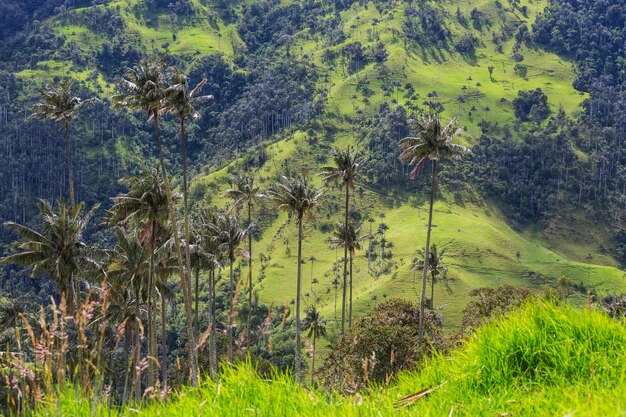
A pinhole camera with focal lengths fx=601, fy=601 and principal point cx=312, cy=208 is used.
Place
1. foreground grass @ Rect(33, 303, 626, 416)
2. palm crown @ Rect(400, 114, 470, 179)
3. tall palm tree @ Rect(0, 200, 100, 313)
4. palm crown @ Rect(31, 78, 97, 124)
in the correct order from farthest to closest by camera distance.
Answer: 1. palm crown @ Rect(400, 114, 470, 179)
2. palm crown @ Rect(31, 78, 97, 124)
3. tall palm tree @ Rect(0, 200, 100, 313)
4. foreground grass @ Rect(33, 303, 626, 416)

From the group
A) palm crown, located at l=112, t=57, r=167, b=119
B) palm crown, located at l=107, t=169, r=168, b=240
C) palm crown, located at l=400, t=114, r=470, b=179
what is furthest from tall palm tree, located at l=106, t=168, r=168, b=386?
palm crown, located at l=400, t=114, r=470, b=179

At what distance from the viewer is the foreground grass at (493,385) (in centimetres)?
504

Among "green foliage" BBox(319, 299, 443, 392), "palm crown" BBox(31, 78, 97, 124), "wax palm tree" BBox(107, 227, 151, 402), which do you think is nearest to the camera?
"wax palm tree" BBox(107, 227, 151, 402)

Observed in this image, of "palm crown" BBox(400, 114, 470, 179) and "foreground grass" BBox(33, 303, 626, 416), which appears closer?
"foreground grass" BBox(33, 303, 626, 416)

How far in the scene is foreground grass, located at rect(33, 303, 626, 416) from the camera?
5035 millimetres

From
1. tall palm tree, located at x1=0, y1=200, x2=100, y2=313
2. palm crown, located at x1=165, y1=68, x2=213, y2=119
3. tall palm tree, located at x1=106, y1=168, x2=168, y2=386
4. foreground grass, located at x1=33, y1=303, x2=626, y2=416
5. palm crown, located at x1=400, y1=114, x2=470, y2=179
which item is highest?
foreground grass, located at x1=33, y1=303, x2=626, y2=416

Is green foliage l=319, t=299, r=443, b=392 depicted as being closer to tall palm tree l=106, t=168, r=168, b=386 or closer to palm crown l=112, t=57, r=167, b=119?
tall palm tree l=106, t=168, r=168, b=386

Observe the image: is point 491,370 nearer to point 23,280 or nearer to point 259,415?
point 259,415

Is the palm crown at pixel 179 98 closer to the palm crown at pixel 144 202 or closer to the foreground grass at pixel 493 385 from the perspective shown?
the palm crown at pixel 144 202

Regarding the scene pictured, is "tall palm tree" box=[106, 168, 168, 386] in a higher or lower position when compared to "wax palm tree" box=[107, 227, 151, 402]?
higher

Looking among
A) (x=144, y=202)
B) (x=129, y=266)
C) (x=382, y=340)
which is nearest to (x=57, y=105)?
(x=144, y=202)

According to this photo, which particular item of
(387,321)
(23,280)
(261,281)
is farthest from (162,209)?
(23,280)

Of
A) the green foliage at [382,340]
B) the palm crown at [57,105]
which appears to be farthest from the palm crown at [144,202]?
the green foliage at [382,340]

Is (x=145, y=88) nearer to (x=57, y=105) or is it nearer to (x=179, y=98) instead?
(x=179, y=98)
